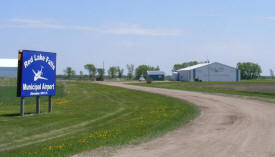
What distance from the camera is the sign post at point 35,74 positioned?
49.4ft

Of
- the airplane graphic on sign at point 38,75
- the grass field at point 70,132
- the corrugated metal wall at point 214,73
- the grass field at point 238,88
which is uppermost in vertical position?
the corrugated metal wall at point 214,73

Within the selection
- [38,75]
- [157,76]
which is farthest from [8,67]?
[38,75]

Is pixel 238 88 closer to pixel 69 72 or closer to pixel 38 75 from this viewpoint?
pixel 38 75

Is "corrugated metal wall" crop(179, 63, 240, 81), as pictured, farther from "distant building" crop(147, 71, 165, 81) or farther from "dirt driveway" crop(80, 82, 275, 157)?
"dirt driveway" crop(80, 82, 275, 157)

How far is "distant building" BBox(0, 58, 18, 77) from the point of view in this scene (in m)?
97.8

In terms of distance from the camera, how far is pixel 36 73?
15945mm

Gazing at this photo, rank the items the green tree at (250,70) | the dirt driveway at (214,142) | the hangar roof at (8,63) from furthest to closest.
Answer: the green tree at (250,70)
the hangar roof at (8,63)
the dirt driveway at (214,142)

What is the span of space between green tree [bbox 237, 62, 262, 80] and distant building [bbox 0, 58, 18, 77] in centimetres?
11137

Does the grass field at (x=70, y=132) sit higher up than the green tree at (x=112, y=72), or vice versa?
the green tree at (x=112, y=72)

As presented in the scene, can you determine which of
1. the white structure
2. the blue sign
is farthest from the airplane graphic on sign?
the white structure

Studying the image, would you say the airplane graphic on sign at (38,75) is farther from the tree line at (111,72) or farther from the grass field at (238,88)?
the tree line at (111,72)

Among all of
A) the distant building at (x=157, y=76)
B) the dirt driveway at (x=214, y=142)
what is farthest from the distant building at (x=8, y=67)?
the dirt driveway at (x=214, y=142)

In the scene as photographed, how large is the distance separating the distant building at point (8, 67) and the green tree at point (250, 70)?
111369mm

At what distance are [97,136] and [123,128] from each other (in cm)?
169
